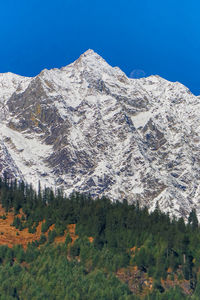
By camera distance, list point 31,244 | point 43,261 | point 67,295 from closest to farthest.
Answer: point 67,295
point 43,261
point 31,244

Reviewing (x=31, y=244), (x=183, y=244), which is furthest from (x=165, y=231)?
(x=31, y=244)

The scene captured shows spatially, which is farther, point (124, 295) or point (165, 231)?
point (165, 231)

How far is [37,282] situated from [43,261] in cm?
1637

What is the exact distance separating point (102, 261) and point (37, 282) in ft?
77.2

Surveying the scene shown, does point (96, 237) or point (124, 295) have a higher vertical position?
point (96, 237)

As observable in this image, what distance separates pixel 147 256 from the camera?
176250 millimetres

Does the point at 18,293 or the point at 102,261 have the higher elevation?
the point at 102,261

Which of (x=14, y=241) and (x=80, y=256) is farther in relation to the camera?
(x=14, y=241)

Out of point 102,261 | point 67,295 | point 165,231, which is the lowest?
point 67,295

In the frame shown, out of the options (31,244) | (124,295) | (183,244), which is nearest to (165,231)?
(183,244)

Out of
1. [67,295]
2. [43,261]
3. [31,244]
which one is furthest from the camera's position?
[31,244]

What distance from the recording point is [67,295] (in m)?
148

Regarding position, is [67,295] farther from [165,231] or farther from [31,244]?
[165,231]

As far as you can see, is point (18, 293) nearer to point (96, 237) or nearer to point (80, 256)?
point (80, 256)
